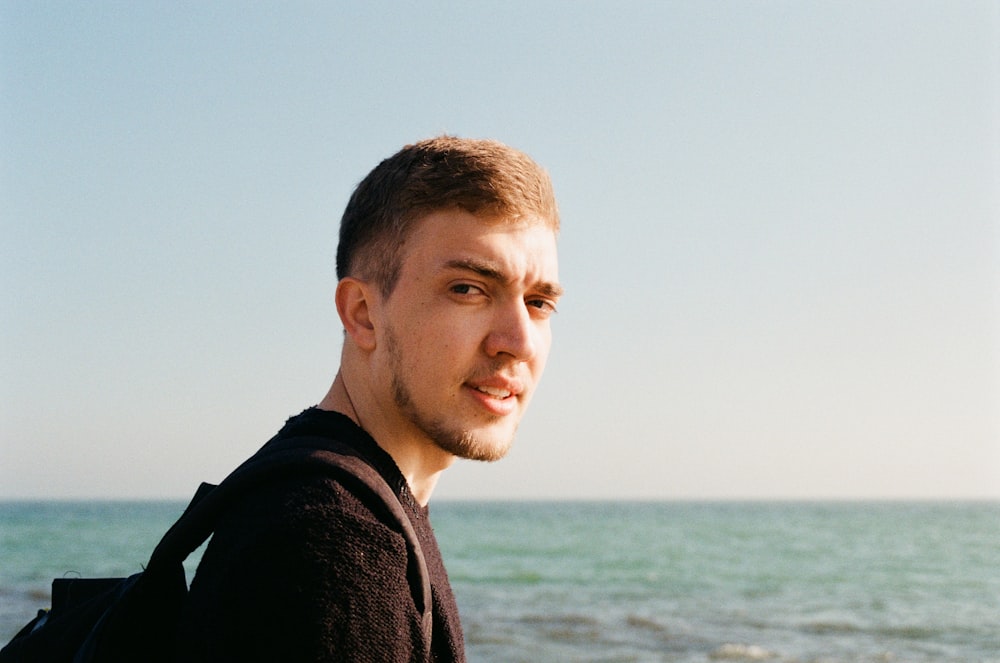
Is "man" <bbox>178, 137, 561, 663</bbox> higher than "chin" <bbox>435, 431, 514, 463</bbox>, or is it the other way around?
"man" <bbox>178, 137, 561, 663</bbox>

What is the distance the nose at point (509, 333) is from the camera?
1883 millimetres

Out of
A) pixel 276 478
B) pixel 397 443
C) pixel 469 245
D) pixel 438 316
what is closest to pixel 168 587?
pixel 276 478

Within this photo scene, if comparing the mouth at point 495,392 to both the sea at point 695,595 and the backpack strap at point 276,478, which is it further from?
the sea at point 695,595

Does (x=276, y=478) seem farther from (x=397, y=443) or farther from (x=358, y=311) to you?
(x=358, y=311)

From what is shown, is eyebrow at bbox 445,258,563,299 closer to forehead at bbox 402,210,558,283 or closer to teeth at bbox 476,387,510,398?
forehead at bbox 402,210,558,283

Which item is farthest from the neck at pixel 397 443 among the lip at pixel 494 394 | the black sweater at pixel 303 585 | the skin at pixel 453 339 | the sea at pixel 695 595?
the sea at pixel 695 595

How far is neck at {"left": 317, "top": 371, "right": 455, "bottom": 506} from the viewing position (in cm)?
193

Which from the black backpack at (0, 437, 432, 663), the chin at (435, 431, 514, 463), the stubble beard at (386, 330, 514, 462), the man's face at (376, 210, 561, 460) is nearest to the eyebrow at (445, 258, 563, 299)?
the man's face at (376, 210, 561, 460)

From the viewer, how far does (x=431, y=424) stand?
1899 millimetres

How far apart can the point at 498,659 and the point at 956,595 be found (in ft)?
37.6

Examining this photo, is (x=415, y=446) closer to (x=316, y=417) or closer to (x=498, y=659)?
(x=316, y=417)

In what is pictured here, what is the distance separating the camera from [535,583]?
1886 cm

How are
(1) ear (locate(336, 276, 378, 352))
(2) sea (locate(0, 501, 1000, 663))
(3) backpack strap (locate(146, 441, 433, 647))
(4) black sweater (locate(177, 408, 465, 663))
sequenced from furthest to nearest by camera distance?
(2) sea (locate(0, 501, 1000, 663)), (1) ear (locate(336, 276, 378, 352)), (3) backpack strap (locate(146, 441, 433, 647)), (4) black sweater (locate(177, 408, 465, 663))

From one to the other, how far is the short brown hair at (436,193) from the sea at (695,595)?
363 centimetres
